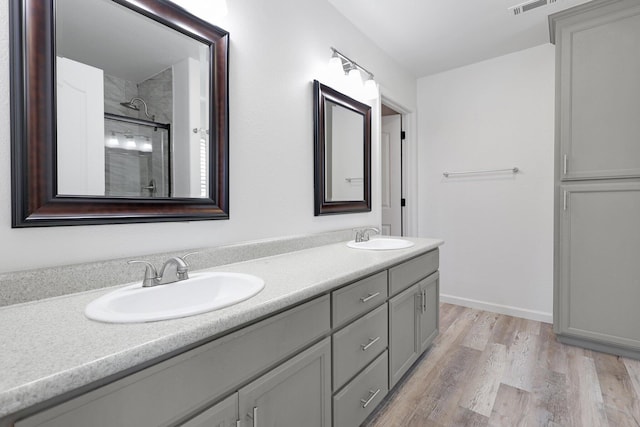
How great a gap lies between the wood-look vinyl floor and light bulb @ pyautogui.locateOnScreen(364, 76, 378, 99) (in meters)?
1.91

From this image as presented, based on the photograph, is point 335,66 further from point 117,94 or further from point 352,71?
point 117,94

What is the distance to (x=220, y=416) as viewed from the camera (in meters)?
0.78

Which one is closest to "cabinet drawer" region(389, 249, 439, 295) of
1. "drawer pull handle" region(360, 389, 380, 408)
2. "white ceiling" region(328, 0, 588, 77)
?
"drawer pull handle" region(360, 389, 380, 408)

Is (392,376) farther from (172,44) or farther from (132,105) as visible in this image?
(172,44)

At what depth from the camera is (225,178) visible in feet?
4.53

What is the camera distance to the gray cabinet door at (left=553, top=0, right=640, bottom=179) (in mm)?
1970

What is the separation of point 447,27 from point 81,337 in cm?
279

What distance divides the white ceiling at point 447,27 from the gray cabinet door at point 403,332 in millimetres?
1832

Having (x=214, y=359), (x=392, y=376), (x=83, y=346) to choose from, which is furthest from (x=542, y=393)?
(x=83, y=346)

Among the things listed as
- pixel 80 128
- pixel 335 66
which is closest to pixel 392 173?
pixel 335 66

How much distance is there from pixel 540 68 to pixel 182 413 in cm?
335

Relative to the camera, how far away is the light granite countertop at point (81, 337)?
51 cm

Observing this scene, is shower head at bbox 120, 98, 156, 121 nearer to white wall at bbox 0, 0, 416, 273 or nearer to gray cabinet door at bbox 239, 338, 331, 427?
white wall at bbox 0, 0, 416, 273

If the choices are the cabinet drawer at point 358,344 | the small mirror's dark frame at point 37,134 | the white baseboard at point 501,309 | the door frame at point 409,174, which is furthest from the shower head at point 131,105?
the white baseboard at point 501,309
